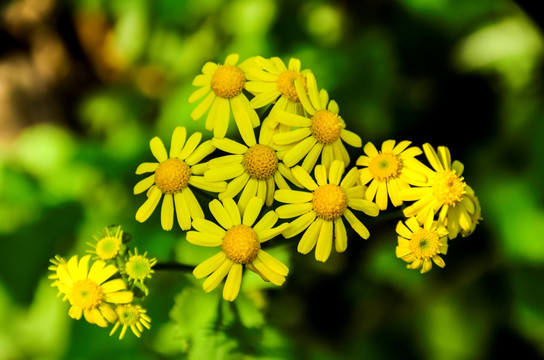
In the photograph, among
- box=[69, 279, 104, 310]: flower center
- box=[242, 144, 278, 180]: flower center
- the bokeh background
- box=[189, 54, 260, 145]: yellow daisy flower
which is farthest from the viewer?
the bokeh background

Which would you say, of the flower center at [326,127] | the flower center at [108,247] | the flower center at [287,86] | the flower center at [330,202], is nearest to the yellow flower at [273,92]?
the flower center at [287,86]

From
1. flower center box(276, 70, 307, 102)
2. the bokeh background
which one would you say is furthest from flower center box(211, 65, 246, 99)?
the bokeh background

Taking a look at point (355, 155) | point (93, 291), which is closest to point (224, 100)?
point (93, 291)

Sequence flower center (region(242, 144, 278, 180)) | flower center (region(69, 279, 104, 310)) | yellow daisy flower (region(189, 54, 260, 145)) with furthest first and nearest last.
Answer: yellow daisy flower (region(189, 54, 260, 145))
flower center (region(242, 144, 278, 180))
flower center (region(69, 279, 104, 310))

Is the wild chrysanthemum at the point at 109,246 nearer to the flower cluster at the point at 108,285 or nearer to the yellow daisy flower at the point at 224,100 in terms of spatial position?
the flower cluster at the point at 108,285

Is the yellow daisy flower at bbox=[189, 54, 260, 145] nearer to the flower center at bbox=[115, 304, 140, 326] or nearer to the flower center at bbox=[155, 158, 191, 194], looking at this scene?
the flower center at bbox=[155, 158, 191, 194]

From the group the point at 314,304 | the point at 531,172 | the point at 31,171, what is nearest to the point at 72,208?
the point at 31,171

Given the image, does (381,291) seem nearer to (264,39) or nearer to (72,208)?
(264,39)
